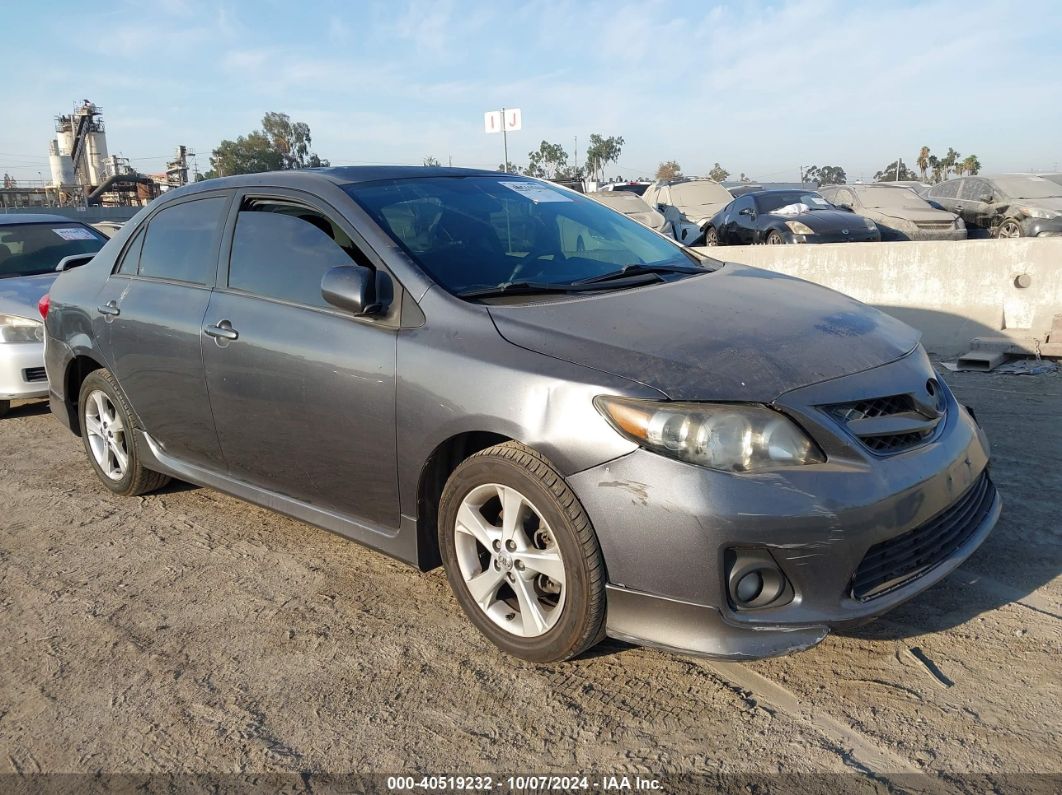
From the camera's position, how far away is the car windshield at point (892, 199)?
15320 mm

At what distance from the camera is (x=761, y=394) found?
2.59 metres

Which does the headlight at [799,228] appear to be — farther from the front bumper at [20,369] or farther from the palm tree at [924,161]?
the palm tree at [924,161]

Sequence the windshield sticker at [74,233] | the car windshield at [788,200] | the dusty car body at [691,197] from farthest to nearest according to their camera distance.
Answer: the dusty car body at [691,197] < the car windshield at [788,200] < the windshield sticker at [74,233]

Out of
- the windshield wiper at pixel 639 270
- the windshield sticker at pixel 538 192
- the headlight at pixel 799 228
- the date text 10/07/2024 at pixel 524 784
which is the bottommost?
the date text 10/07/2024 at pixel 524 784

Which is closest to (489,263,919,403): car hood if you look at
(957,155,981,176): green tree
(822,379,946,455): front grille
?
A: (822,379,946,455): front grille

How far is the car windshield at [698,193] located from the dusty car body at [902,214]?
4297 millimetres

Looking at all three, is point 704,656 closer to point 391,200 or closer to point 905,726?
point 905,726

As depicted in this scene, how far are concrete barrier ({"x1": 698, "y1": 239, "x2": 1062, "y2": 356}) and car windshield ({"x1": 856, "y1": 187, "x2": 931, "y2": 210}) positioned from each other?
8433mm

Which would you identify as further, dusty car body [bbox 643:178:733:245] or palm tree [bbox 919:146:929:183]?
palm tree [bbox 919:146:929:183]

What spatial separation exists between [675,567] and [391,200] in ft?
6.44

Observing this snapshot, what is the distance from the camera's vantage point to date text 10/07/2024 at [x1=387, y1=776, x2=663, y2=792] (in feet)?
7.56

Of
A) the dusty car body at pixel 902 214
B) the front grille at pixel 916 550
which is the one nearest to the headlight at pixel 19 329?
the front grille at pixel 916 550

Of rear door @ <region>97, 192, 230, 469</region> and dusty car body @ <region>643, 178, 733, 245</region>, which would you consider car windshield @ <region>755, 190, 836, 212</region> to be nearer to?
dusty car body @ <region>643, 178, 733, 245</region>

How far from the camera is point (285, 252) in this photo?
3637 millimetres
